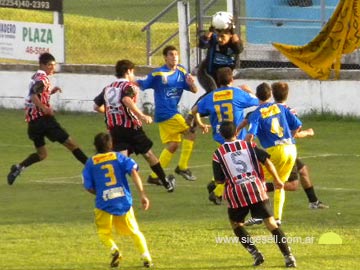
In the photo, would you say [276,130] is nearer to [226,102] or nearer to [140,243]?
[226,102]

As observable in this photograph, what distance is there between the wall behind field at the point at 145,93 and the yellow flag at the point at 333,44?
27 cm

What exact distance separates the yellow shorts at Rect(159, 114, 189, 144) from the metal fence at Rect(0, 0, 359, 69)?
721 centimetres

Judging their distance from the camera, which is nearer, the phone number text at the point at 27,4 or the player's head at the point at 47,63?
the player's head at the point at 47,63

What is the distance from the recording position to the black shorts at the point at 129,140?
17.9m

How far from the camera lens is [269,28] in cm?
2828

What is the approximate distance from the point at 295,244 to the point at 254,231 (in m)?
0.89

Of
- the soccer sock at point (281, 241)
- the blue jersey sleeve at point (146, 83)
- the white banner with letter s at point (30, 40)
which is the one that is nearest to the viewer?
the soccer sock at point (281, 241)

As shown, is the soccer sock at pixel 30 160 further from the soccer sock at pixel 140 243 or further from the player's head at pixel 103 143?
the soccer sock at pixel 140 243

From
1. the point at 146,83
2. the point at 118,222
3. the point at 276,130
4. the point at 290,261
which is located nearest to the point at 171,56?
the point at 146,83

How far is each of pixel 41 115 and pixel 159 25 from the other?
1927 cm

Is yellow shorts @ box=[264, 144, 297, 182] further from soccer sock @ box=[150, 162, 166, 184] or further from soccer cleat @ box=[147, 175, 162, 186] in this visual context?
soccer cleat @ box=[147, 175, 162, 186]

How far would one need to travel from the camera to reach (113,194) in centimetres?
1297

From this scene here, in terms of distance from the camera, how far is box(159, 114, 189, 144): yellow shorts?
1898 centimetres

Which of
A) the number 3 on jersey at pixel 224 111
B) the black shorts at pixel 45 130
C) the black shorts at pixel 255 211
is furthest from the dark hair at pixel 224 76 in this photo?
the black shorts at pixel 255 211
